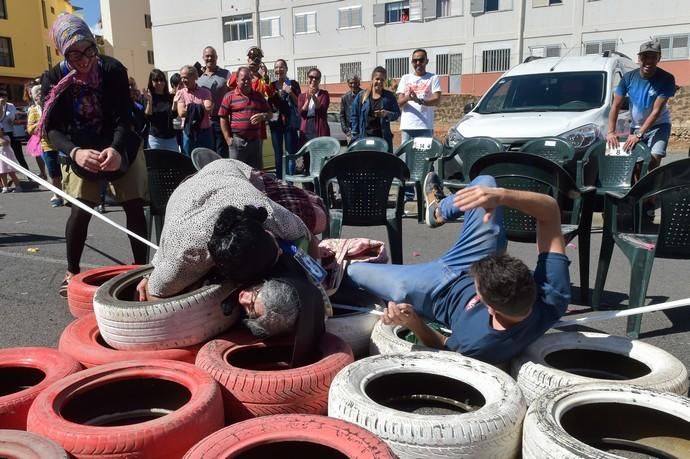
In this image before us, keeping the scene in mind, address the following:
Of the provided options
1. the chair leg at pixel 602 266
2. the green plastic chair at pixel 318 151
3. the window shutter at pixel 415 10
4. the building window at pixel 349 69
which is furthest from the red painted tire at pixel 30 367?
the building window at pixel 349 69

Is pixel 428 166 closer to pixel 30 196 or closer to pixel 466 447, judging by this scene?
→ pixel 466 447

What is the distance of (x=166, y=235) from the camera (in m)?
2.71

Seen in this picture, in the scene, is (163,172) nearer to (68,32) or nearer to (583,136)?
(68,32)

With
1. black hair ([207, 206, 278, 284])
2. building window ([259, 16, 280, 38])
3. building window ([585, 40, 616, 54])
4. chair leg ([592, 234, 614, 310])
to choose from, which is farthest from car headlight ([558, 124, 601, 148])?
building window ([259, 16, 280, 38])

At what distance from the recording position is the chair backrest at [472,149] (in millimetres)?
7254

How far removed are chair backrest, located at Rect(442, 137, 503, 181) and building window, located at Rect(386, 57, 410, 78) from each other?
3312cm

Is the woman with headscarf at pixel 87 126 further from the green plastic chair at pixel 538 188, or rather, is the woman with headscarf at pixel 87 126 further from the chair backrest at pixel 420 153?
the chair backrest at pixel 420 153

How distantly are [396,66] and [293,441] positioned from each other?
130 ft

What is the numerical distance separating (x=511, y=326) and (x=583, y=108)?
20.5 feet

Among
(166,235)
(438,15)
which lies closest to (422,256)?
(166,235)

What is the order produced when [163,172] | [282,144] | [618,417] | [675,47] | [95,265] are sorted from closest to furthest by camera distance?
[618,417], [163,172], [95,265], [282,144], [675,47]

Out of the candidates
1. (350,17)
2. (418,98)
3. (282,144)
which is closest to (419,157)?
(418,98)

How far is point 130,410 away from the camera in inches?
103

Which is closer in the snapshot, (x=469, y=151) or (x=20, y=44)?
(x=469, y=151)
